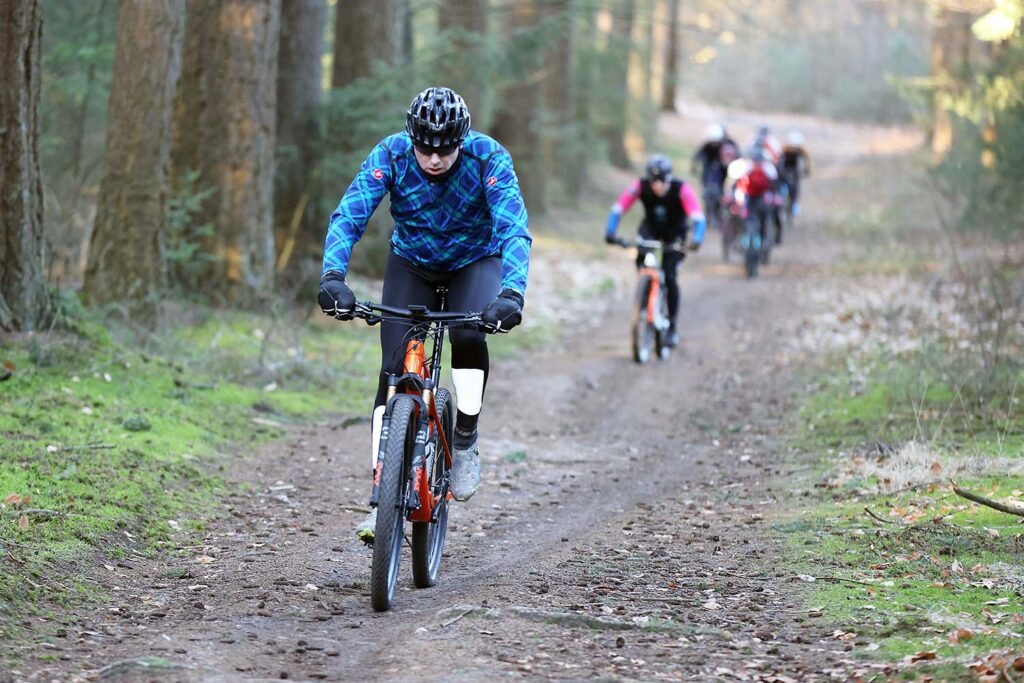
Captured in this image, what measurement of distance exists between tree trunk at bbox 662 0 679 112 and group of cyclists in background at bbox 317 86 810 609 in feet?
140

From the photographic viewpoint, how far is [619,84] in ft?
126

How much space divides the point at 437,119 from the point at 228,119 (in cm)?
814

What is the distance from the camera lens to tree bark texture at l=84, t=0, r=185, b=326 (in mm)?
11227

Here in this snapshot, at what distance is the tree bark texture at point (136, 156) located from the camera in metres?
11.2

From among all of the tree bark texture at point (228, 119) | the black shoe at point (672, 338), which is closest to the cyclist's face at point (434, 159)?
the tree bark texture at point (228, 119)

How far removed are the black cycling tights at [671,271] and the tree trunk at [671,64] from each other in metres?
33.7

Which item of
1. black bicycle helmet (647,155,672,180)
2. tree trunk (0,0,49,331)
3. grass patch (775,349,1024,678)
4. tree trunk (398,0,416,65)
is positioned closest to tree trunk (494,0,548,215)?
tree trunk (398,0,416,65)

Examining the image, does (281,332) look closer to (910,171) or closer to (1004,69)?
(1004,69)

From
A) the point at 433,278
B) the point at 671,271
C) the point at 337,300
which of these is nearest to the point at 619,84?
the point at 671,271

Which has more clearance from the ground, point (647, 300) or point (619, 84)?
point (619, 84)

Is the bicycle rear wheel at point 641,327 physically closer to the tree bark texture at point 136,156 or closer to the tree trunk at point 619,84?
the tree bark texture at point 136,156

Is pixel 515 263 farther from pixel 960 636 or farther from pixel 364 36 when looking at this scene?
pixel 364 36

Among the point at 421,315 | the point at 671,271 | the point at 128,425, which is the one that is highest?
the point at 671,271

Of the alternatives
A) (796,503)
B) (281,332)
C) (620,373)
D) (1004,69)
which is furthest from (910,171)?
(796,503)
